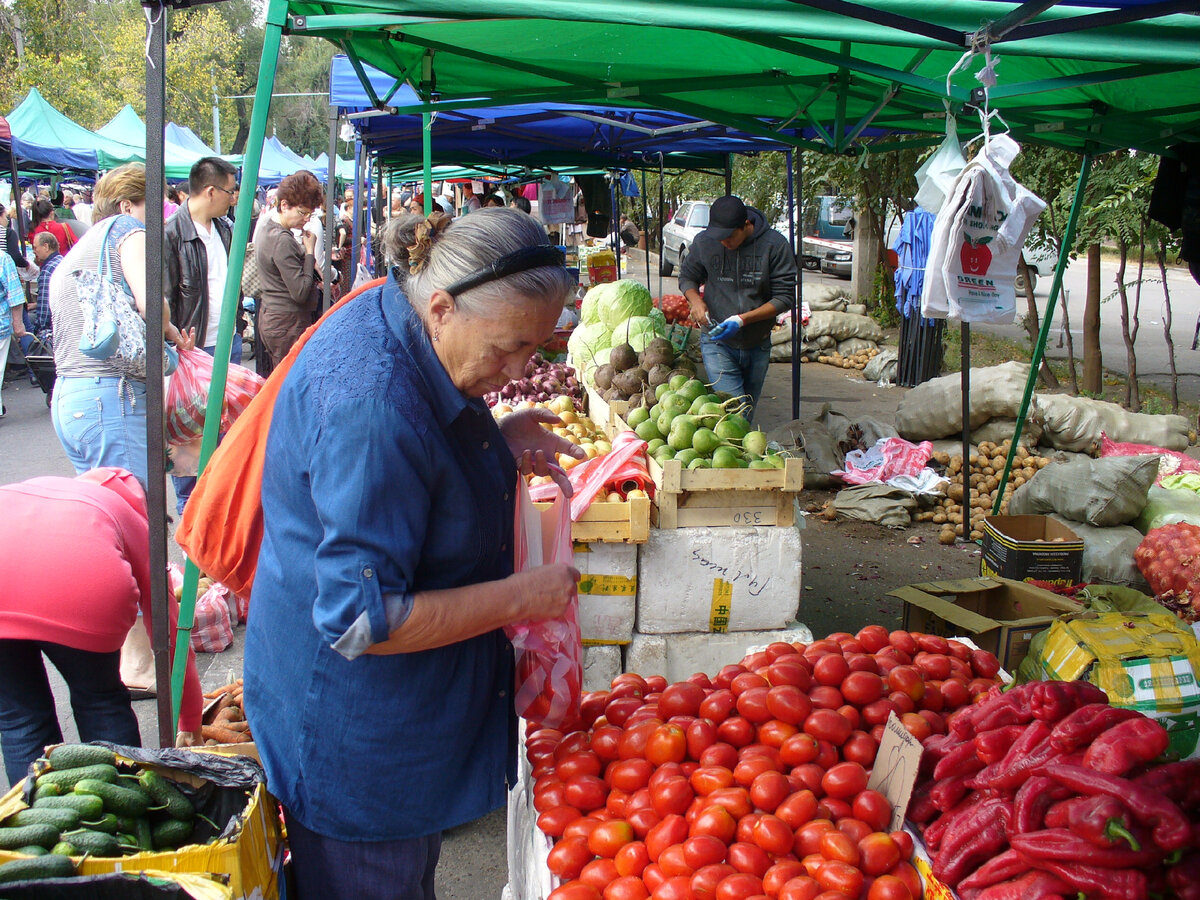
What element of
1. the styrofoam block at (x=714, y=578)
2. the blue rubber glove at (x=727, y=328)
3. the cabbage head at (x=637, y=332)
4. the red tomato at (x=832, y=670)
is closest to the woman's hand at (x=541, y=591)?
the red tomato at (x=832, y=670)

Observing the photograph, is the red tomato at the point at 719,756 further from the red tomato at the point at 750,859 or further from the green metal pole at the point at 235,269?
the green metal pole at the point at 235,269

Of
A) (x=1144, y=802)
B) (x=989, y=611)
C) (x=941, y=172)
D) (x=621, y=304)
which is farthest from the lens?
(x=621, y=304)

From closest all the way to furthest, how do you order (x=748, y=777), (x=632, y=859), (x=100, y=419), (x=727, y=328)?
(x=632, y=859) → (x=748, y=777) → (x=100, y=419) → (x=727, y=328)

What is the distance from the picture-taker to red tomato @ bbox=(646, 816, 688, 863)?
1833mm

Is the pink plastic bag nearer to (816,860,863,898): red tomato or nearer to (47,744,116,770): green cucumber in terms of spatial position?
(816,860,863,898): red tomato

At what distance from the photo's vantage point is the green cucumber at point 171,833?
201 cm

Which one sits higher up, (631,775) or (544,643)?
(544,643)

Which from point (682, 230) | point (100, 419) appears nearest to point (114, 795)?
point (100, 419)

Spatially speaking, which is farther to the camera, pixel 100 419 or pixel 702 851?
pixel 100 419

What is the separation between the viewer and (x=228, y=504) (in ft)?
5.98

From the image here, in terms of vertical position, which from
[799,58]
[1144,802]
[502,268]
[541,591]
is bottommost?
[1144,802]

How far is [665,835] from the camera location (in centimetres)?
184

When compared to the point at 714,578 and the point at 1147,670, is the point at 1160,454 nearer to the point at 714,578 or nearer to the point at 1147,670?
the point at 1147,670

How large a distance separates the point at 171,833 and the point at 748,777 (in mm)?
1368
